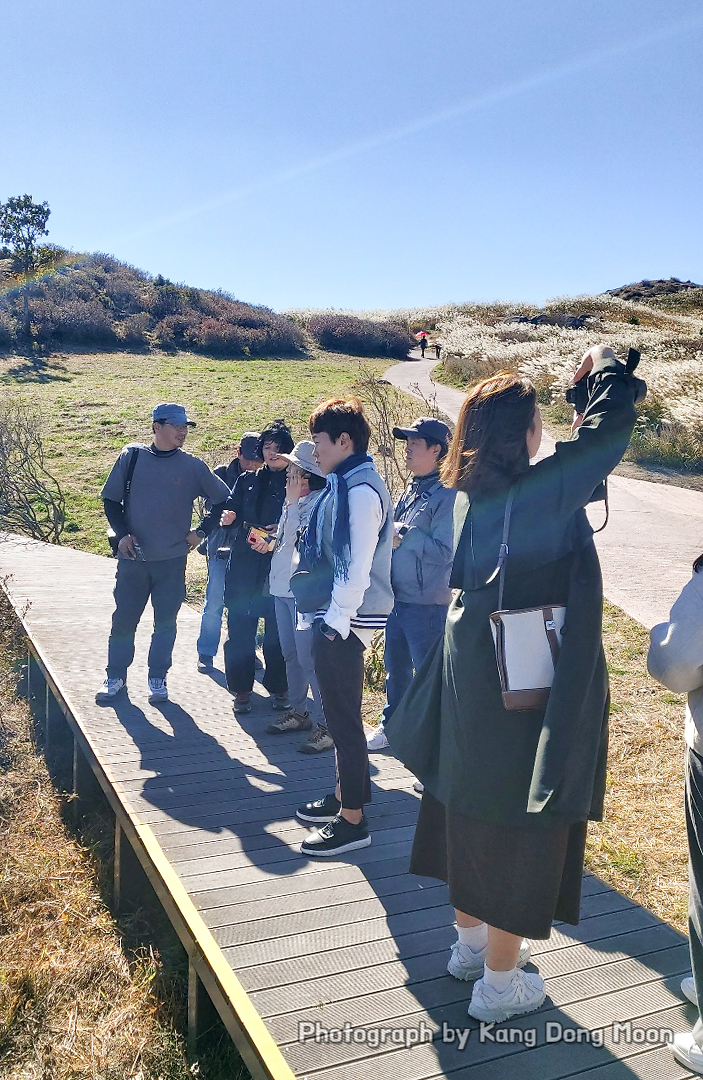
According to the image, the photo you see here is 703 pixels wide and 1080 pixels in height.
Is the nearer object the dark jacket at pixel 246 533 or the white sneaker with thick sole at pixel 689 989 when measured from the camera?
the white sneaker with thick sole at pixel 689 989

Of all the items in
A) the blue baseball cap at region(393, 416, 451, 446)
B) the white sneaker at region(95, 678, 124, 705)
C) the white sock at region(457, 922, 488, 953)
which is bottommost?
the white sneaker at region(95, 678, 124, 705)

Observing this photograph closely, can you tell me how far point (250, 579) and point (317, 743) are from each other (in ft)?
3.63

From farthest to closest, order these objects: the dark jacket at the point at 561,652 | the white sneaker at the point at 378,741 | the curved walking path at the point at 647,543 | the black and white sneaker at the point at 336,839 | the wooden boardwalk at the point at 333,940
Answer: the curved walking path at the point at 647,543, the white sneaker at the point at 378,741, the black and white sneaker at the point at 336,839, the wooden boardwalk at the point at 333,940, the dark jacket at the point at 561,652

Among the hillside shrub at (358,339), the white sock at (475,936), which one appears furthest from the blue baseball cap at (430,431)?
the hillside shrub at (358,339)

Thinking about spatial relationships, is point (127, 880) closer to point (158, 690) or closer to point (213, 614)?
point (158, 690)

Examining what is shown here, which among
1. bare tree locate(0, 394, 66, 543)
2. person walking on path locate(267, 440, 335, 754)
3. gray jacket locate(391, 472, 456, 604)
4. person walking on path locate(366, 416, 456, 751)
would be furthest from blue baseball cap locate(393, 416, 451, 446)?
bare tree locate(0, 394, 66, 543)

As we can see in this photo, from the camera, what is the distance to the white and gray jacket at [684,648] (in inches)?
82.5

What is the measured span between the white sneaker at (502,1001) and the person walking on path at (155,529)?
3104 millimetres

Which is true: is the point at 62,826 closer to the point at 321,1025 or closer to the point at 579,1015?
the point at 321,1025

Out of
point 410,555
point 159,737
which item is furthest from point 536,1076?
point 159,737

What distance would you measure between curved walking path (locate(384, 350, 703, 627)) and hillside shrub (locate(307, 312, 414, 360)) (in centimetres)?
2125

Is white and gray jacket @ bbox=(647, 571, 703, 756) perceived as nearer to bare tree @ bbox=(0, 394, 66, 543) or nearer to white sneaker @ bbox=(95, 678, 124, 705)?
white sneaker @ bbox=(95, 678, 124, 705)

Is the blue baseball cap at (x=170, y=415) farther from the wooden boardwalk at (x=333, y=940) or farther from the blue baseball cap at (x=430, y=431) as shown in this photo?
the wooden boardwalk at (x=333, y=940)

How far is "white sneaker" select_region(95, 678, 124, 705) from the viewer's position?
510 centimetres
